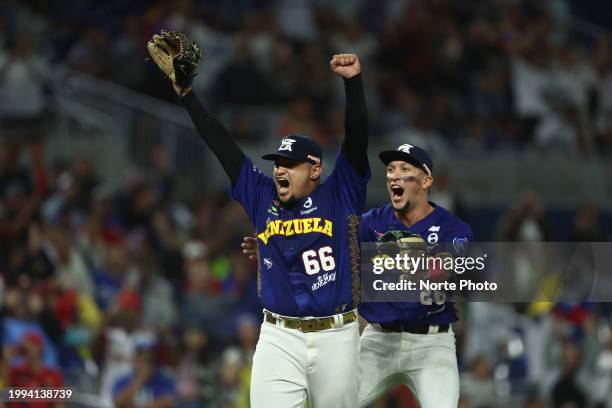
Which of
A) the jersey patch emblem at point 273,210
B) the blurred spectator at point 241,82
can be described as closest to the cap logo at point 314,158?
the jersey patch emblem at point 273,210

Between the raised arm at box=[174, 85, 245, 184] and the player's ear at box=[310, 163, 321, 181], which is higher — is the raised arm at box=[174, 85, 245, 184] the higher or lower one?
the higher one

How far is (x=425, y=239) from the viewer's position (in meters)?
→ 7.69

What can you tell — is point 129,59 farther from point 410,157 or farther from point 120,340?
point 410,157

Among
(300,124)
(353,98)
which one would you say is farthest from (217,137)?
(300,124)

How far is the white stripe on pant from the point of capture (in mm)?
6824

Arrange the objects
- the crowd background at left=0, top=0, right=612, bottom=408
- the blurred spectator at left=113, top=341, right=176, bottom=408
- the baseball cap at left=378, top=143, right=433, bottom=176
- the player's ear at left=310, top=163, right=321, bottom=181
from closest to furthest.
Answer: the player's ear at left=310, top=163, right=321, bottom=181
the baseball cap at left=378, top=143, right=433, bottom=176
the blurred spectator at left=113, top=341, right=176, bottom=408
the crowd background at left=0, top=0, right=612, bottom=408

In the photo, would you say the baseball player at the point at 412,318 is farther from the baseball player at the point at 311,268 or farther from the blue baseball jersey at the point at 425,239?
the baseball player at the point at 311,268

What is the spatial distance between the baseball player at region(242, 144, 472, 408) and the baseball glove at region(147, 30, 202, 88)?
109 cm

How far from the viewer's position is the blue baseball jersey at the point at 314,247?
6902 mm

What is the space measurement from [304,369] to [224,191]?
283 inches

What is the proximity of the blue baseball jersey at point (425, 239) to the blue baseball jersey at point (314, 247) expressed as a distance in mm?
597

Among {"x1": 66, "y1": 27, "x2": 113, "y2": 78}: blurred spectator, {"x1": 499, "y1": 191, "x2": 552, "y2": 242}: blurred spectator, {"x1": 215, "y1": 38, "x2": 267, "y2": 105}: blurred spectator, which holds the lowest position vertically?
{"x1": 499, "y1": 191, "x2": 552, "y2": 242}: blurred spectator

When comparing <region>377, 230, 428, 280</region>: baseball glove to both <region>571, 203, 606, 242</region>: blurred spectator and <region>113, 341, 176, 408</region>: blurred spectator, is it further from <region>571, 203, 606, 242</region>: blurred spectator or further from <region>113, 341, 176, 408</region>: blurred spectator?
<region>571, 203, 606, 242</region>: blurred spectator

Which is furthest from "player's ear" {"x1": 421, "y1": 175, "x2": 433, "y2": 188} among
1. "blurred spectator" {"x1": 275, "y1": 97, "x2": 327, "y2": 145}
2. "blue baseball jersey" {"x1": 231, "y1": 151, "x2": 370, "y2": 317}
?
"blurred spectator" {"x1": 275, "y1": 97, "x2": 327, "y2": 145}
